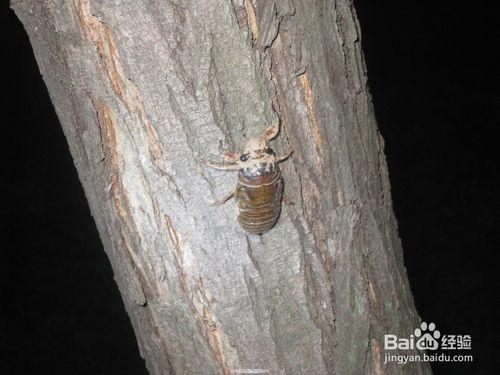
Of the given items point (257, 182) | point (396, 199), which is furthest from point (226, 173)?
point (396, 199)

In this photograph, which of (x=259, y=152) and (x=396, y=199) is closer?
(x=259, y=152)

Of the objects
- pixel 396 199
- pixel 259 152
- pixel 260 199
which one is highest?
pixel 259 152

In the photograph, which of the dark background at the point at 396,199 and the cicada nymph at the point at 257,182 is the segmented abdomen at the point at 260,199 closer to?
the cicada nymph at the point at 257,182

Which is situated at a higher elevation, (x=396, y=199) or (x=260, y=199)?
(x=260, y=199)

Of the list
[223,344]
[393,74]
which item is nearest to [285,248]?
[223,344]

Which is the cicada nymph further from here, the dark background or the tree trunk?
the dark background

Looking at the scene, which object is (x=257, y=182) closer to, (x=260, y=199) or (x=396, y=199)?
(x=260, y=199)
